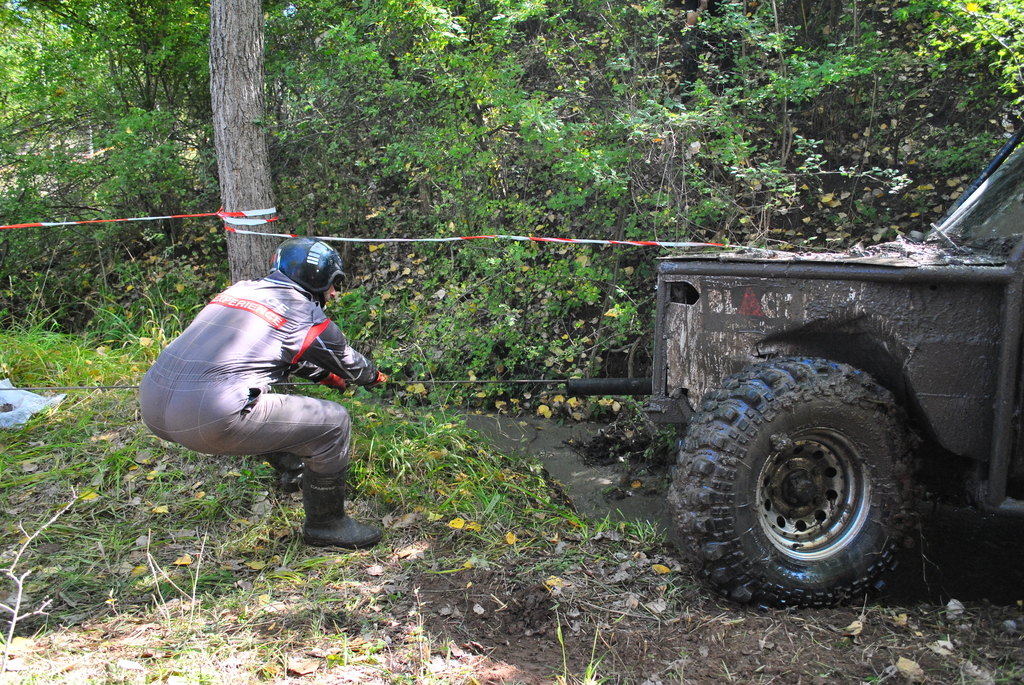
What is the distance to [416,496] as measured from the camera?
171 inches

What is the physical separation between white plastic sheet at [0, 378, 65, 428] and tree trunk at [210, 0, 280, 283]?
1.50 m

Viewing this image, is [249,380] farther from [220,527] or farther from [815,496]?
[815,496]

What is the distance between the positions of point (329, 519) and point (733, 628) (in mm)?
1982

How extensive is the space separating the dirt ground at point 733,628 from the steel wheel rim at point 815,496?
0.93 feet

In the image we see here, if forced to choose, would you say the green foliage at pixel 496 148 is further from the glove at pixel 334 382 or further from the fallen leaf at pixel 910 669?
the fallen leaf at pixel 910 669

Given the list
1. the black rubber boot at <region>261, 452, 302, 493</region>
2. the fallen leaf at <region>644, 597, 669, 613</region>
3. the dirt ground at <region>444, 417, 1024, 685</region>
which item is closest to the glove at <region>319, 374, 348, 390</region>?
the black rubber boot at <region>261, 452, 302, 493</region>

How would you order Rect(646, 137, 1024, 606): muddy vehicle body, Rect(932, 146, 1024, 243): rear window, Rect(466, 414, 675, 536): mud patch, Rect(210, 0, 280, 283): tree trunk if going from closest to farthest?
Rect(646, 137, 1024, 606): muddy vehicle body < Rect(932, 146, 1024, 243): rear window < Rect(466, 414, 675, 536): mud patch < Rect(210, 0, 280, 283): tree trunk

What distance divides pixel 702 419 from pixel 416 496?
188 cm

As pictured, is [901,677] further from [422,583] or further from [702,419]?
[422,583]

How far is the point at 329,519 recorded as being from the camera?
383 centimetres

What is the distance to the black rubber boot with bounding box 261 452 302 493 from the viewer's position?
3.99 metres

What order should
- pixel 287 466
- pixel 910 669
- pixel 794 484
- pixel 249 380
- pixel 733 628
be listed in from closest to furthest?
1. pixel 910 669
2. pixel 733 628
3. pixel 794 484
4. pixel 249 380
5. pixel 287 466

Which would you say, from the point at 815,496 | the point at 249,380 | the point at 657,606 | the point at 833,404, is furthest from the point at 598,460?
the point at 249,380

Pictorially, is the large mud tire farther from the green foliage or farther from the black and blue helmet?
the green foliage
